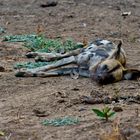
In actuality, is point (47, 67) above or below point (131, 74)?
below

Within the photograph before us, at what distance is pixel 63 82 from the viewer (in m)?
7.16

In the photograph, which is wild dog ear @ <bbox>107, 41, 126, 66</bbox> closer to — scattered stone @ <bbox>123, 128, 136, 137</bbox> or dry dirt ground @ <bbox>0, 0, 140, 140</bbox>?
→ dry dirt ground @ <bbox>0, 0, 140, 140</bbox>

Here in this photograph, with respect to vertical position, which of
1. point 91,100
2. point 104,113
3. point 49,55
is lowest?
point 49,55

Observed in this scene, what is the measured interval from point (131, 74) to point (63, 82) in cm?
75

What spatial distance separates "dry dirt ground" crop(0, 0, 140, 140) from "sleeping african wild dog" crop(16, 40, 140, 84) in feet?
0.38

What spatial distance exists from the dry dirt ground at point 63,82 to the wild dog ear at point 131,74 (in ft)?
0.38

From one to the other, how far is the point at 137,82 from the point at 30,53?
6.59 ft

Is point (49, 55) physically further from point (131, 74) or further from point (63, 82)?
point (131, 74)

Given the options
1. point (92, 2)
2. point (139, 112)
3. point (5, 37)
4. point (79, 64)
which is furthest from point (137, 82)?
point (92, 2)

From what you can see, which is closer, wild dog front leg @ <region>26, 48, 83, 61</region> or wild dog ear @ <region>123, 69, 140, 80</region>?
wild dog ear @ <region>123, 69, 140, 80</region>

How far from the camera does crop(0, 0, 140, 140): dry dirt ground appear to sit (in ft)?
17.0

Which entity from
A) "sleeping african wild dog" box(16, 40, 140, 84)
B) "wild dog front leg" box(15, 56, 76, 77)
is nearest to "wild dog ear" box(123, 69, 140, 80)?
"sleeping african wild dog" box(16, 40, 140, 84)

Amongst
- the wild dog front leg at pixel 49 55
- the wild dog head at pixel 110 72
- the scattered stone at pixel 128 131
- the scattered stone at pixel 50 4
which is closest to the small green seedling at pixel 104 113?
the scattered stone at pixel 128 131

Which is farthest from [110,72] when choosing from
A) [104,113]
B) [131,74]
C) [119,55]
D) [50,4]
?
[50,4]
